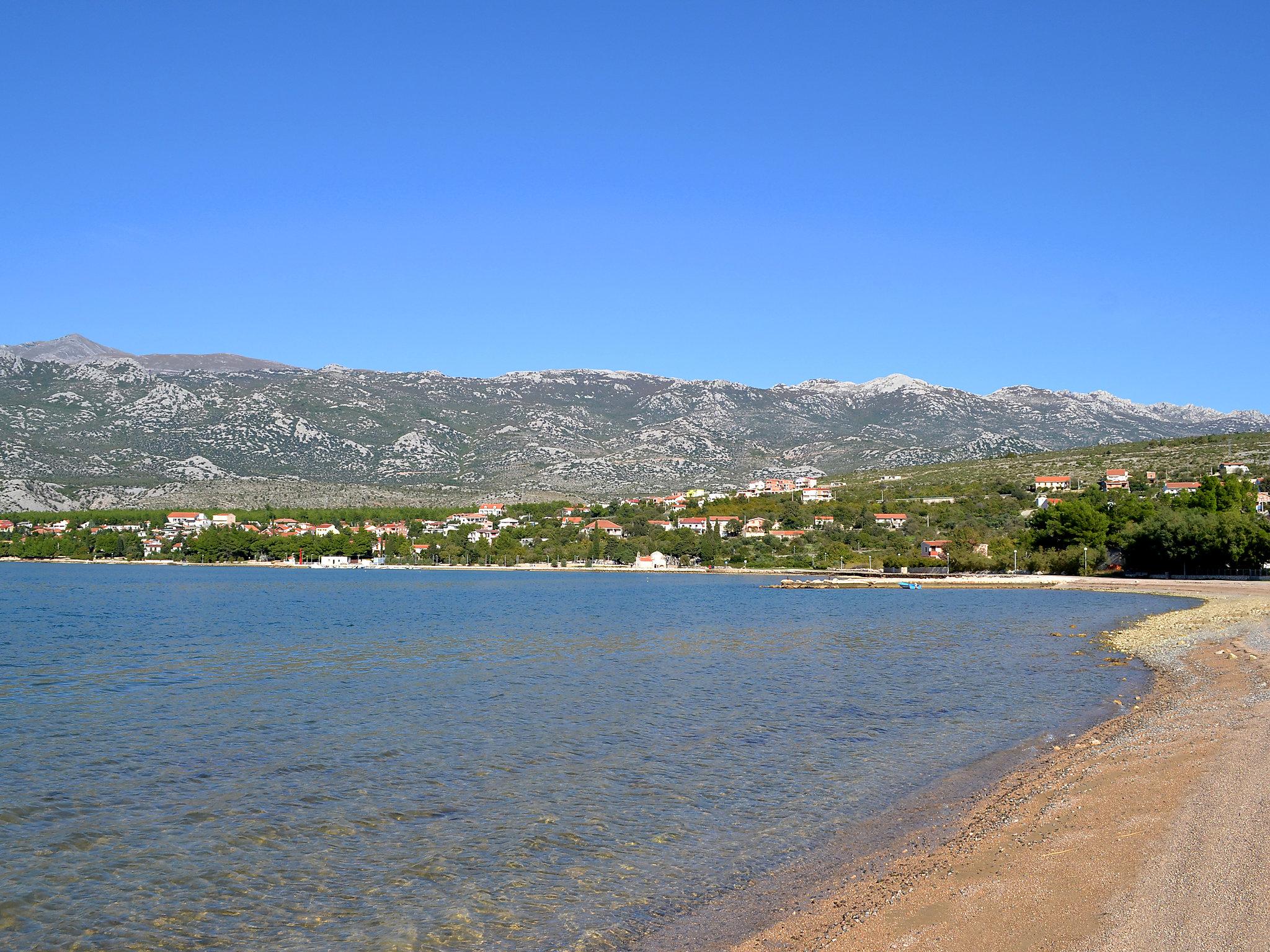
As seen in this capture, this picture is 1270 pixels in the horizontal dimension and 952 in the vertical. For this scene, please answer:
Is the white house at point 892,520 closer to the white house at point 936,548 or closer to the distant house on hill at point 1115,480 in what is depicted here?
the white house at point 936,548

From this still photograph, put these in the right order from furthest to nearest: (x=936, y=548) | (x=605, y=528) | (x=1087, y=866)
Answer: (x=605, y=528) < (x=936, y=548) < (x=1087, y=866)

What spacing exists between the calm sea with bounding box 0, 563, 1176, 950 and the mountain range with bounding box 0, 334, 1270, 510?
118954 millimetres

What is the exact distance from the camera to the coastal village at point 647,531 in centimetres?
9988

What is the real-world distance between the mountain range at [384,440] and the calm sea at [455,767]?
11895cm

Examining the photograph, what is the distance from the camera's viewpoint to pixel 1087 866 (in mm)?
8312

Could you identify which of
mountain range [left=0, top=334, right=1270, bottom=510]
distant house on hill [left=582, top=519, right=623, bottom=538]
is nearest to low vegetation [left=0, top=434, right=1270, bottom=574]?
distant house on hill [left=582, top=519, right=623, bottom=538]

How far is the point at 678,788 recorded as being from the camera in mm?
12688

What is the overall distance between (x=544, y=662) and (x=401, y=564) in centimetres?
10064

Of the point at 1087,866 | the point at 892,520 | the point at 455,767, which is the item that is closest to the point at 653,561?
the point at 892,520

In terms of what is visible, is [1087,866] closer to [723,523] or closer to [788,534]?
[788,534]

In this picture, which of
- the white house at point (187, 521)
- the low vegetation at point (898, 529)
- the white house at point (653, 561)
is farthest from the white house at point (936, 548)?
the white house at point (187, 521)

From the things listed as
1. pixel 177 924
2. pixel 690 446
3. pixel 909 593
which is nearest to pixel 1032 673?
pixel 177 924

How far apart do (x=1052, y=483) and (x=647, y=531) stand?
49.5 meters

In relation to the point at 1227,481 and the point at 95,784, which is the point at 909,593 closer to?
the point at 1227,481
